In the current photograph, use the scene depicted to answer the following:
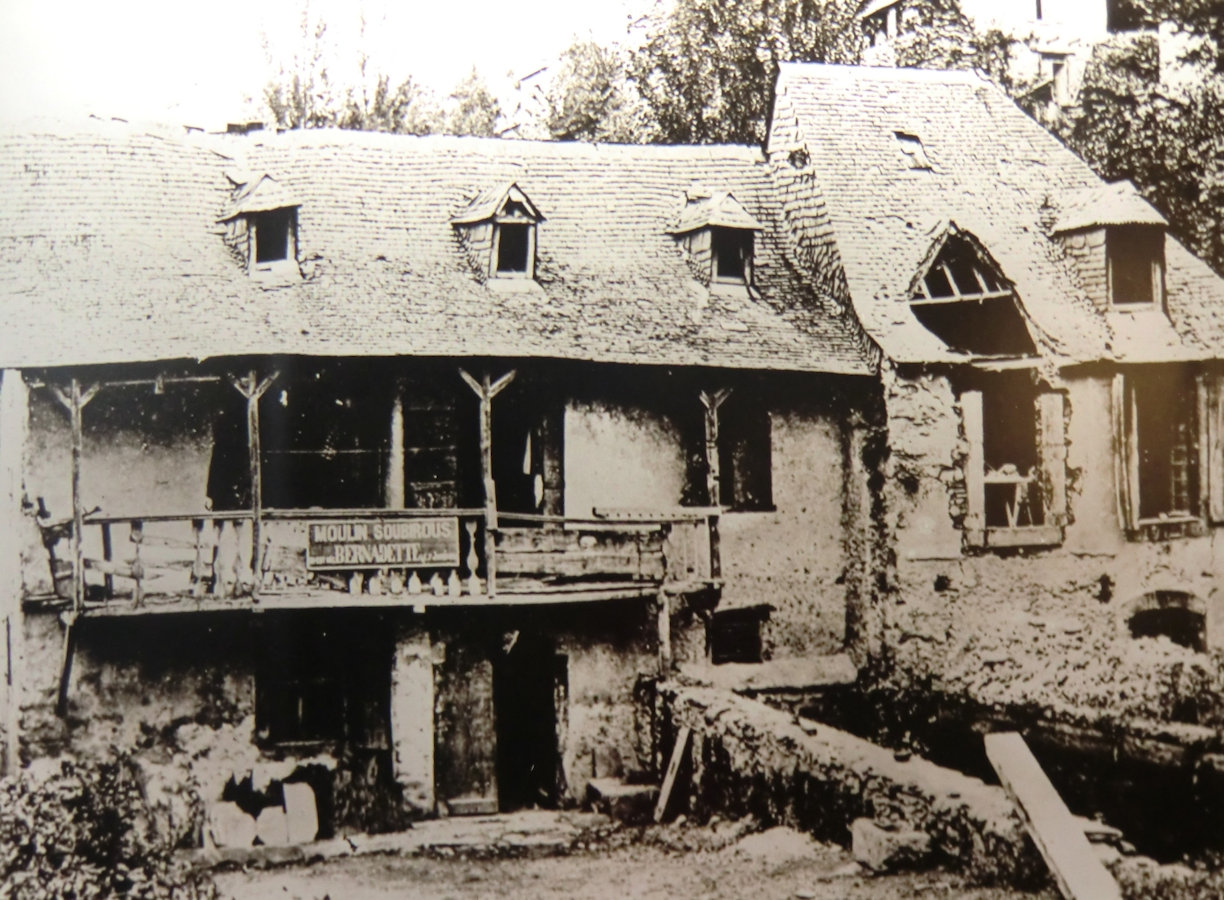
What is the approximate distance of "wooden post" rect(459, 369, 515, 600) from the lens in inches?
345

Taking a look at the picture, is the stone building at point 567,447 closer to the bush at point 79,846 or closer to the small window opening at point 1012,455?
the small window opening at point 1012,455

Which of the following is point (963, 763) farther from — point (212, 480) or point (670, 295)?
Result: point (212, 480)

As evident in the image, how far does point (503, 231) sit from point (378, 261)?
117 centimetres

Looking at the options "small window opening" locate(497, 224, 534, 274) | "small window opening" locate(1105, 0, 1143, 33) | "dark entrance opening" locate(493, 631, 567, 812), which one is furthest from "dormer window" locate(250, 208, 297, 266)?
"small window opening" locate(1105, 0, 1143, 33)

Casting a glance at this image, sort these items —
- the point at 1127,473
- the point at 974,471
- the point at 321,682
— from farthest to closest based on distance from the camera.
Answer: the point at 321,682
the point at 974,471
the point at 1127,473

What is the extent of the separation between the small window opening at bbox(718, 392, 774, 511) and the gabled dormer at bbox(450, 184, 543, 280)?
221 centimetres

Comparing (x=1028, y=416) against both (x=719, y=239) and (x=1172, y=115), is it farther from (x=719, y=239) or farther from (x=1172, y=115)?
(x=719, y=239)

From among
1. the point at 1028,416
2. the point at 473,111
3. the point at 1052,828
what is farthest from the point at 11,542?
the point at 1028,416

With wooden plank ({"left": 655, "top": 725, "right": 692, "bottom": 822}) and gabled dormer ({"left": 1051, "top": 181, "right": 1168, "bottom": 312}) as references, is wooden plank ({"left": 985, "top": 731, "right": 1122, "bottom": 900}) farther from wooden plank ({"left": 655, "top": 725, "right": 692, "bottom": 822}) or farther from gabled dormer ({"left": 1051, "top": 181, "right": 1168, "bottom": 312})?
gabled dormer ({"left": 1051, "top": 181, "right": 1168, "bottom": 312})

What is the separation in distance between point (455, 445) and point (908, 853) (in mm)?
5326

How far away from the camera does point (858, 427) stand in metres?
9.12

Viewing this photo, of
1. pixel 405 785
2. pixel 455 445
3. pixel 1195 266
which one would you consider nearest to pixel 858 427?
pixel 1195 266

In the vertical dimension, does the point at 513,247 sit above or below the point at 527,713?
above

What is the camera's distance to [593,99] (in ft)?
32.6
